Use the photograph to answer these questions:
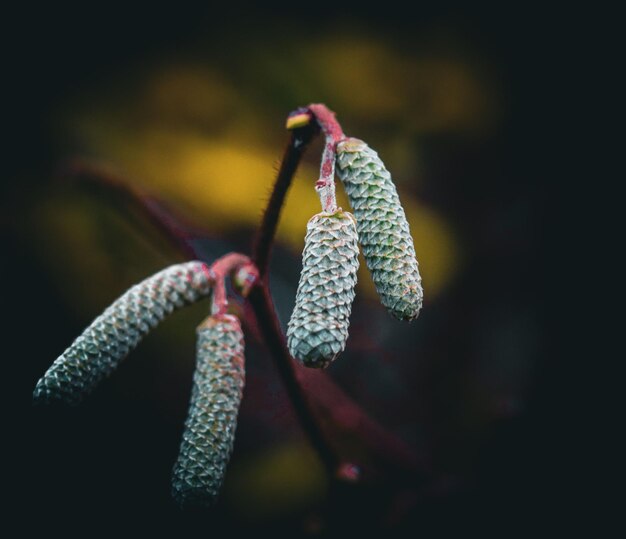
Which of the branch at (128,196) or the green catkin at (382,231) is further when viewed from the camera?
the branch at (128,196)

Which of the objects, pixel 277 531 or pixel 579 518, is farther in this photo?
pixel 277 531

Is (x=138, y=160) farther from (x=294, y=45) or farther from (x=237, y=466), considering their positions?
(x=237, y=466)

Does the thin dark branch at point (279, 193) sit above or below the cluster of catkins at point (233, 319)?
above

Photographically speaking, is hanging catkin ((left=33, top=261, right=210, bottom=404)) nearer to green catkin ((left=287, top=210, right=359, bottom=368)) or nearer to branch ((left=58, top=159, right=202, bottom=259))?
green catkin ((left=287, top=210, right=359, bottom=368))

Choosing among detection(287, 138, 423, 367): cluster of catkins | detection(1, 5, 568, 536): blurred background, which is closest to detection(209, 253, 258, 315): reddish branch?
detection(287, 138, 423, 367): cluster of catkins

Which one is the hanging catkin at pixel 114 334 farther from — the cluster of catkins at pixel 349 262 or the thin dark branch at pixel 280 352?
the cluster of catkins at pixel 349 262

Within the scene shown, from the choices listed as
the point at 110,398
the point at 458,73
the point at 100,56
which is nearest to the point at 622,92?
the point at 458,73

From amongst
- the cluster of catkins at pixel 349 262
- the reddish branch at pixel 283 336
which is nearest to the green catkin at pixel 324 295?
the cluster of catkins at pixel 349 262
